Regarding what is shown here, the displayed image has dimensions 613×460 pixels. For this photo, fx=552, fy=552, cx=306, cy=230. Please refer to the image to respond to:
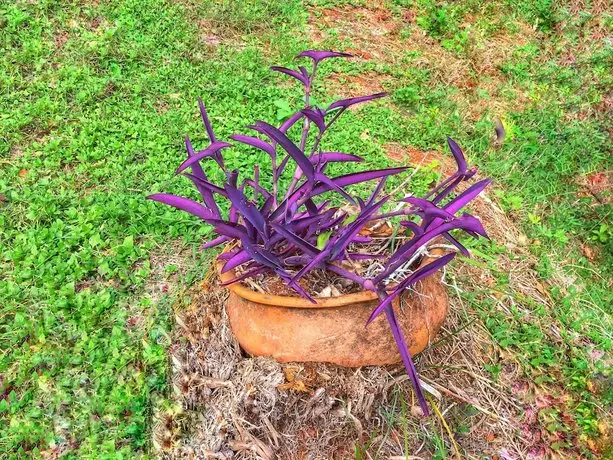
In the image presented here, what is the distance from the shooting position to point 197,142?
339cm

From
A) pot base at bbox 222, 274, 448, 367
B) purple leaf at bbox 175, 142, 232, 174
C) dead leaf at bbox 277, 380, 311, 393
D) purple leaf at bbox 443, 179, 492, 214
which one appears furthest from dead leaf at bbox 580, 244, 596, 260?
purple leaf at bbox 175, 142, 232, 174

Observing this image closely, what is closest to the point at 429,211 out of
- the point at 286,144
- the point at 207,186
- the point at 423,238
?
the point at 423,238

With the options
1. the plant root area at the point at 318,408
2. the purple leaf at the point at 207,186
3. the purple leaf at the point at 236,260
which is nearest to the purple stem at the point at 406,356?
the plant root area at the point at 318,408

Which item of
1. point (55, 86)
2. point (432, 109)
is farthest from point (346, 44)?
point (55, 86)

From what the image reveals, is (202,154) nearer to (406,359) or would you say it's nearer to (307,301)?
(307,301)

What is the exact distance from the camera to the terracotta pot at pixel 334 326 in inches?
69.9

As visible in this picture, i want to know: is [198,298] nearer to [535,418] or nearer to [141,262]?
[141,262]

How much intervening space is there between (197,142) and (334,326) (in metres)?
1.97

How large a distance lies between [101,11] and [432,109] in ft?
8.48

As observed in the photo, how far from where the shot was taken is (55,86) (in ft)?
11.9

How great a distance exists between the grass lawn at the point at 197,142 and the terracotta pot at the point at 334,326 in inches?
14.8

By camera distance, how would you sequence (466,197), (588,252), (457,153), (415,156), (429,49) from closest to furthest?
(457,153) < (466,197) < (588,252) < (415,156) < (429,49)

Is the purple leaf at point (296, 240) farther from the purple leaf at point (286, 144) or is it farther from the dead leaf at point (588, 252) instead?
the dead leaf at point (588, 252)

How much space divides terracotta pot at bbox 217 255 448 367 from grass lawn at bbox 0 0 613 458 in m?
0.38
